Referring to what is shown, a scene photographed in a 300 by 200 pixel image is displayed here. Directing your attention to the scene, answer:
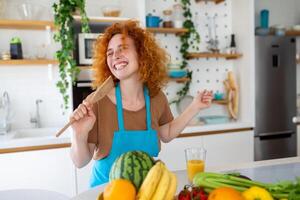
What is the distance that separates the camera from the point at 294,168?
135 centimetres

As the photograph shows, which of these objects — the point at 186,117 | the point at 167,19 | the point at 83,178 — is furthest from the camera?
the point at 167,19

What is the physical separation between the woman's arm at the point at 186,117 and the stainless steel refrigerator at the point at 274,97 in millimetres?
1729

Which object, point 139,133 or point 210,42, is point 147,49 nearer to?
point 139,133

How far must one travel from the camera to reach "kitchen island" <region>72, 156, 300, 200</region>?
3.90 feet

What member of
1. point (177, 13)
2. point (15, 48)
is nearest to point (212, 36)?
point (177, 13)

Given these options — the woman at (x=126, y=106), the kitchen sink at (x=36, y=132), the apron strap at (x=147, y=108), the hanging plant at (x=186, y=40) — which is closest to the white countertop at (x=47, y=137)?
the kitchen sink at (x=36, y=132)

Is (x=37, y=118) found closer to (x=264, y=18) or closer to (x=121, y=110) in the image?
(x=121, y=110)

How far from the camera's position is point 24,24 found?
2496mm

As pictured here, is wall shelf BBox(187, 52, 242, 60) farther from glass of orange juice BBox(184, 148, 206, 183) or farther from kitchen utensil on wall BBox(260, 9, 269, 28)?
glass of orange juice BBox(184, 148, 206, 183)

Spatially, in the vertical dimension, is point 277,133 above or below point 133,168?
below

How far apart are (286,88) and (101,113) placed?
2447 millimetres

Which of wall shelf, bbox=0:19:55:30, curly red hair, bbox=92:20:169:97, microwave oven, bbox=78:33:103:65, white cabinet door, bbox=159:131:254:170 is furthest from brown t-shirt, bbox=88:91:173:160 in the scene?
wall shelf, bbox=0:19:55:30

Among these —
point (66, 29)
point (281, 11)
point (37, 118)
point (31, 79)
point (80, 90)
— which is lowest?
point (37, 118)

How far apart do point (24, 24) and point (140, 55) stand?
1520mm
